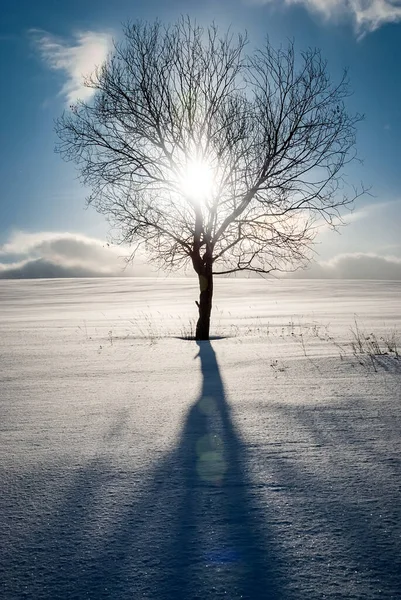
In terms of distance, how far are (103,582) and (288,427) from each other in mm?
2088

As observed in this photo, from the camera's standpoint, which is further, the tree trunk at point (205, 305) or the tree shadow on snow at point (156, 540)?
the tree trunk at point (205, 305)

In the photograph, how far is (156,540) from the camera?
2.02 m

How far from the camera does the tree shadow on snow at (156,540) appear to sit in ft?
5.70

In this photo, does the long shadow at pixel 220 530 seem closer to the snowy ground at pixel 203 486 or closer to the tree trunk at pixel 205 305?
the snowy ground at pixel 203 486

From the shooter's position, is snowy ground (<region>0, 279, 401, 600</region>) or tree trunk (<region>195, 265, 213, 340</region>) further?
tree trunk (<region>195, 265, 213, 340</region>)

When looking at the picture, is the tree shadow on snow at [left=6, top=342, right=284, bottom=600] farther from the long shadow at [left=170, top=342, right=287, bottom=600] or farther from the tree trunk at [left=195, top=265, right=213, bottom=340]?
the tree trunk at [left=195, top=265, right=213, bottom=340]

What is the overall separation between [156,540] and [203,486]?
0.59 meters

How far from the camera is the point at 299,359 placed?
6422 mm

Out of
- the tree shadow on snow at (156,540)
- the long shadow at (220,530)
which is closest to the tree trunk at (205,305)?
the long shadow at (220,530)

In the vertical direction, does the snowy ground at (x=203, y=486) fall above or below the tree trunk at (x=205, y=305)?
below

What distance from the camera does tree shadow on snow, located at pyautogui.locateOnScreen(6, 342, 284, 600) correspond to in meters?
1.74

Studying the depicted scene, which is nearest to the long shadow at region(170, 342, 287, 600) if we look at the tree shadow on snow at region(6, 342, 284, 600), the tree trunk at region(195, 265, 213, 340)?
the tree shadow on snow at region(6, 342, 284, 600)

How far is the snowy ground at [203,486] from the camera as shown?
70.6 inches

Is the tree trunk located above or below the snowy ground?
above
